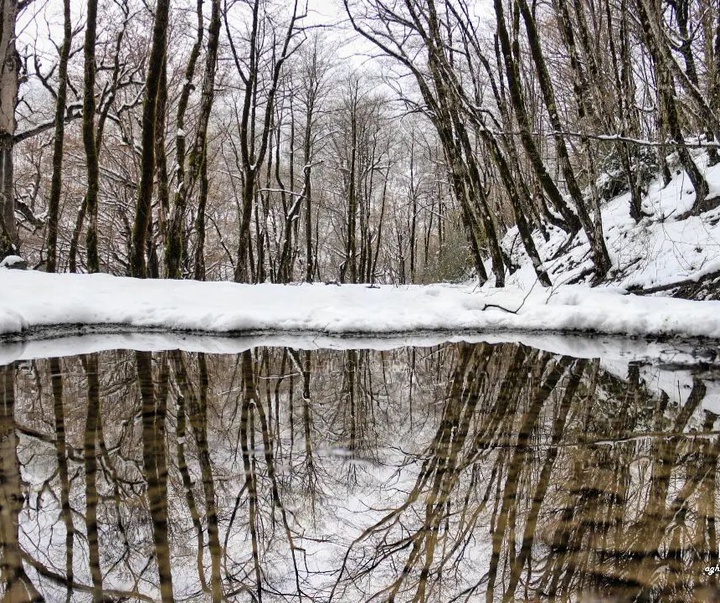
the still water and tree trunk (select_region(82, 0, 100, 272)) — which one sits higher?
tree trunk (select_region(82, 0, 100, 272))

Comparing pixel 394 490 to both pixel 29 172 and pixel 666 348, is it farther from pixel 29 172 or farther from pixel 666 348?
pixel 29 172

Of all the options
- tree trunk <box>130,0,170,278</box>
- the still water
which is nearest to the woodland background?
tree trunk <box>130,0,170,278</box>

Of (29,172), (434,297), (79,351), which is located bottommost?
(79,351)

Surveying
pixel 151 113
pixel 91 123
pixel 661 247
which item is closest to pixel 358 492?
pixel 661 247

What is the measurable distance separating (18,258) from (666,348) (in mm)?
10935

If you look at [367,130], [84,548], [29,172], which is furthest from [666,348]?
[29,172]

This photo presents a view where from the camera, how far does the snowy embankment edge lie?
744cm

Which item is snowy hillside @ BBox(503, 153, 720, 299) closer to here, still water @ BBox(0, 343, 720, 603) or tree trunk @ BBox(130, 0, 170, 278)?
still water @ BBox(0, 343, 720, 603)

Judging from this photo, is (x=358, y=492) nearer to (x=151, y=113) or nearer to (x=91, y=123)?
(x=151, y=113)

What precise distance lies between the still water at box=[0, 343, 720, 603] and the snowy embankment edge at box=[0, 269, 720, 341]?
122 inches

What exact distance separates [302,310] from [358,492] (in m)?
6.27

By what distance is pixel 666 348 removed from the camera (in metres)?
6.63

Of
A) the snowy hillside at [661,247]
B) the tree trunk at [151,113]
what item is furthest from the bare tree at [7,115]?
the snowy hillside at [661,247]

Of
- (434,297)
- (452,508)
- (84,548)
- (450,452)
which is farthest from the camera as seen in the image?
(434,297)
